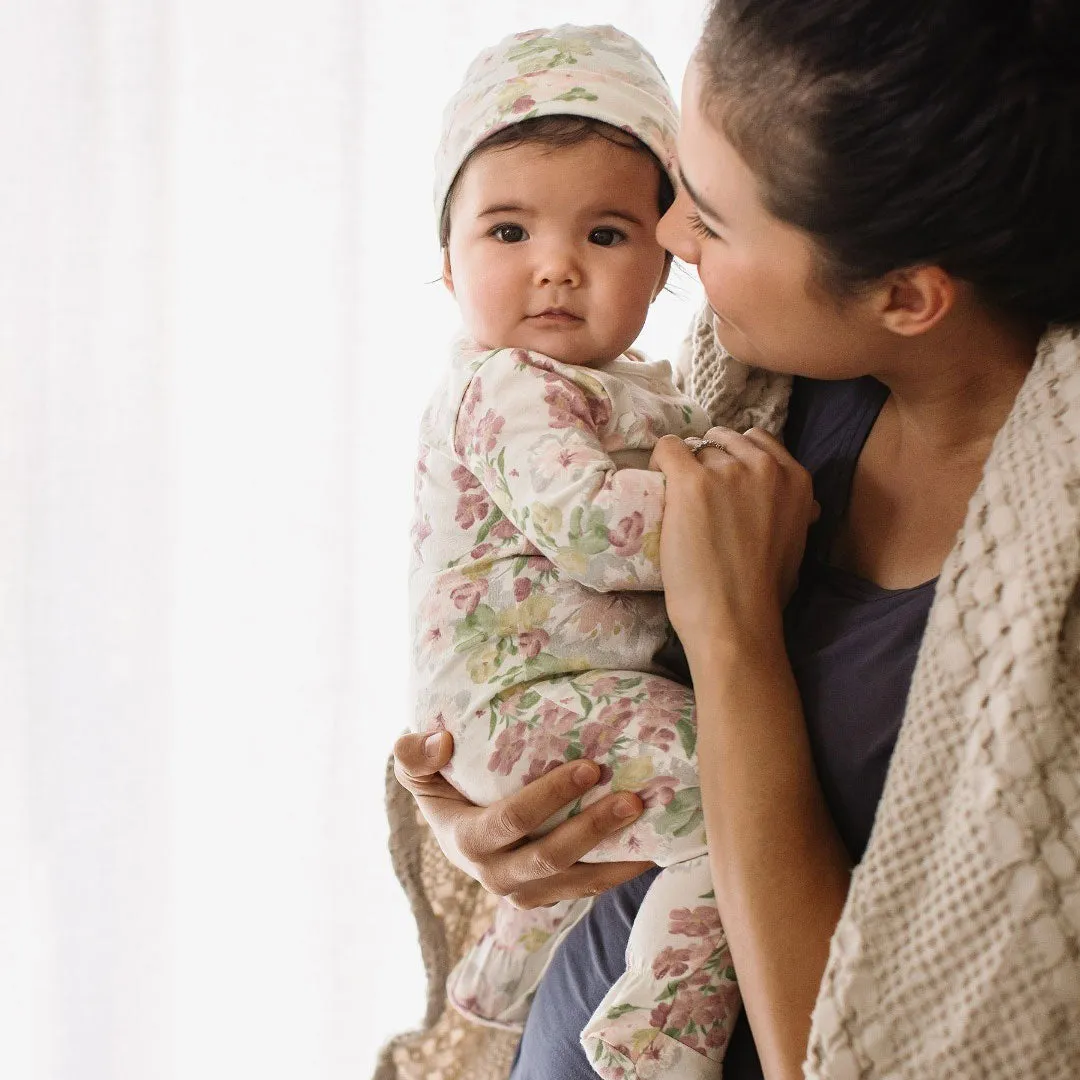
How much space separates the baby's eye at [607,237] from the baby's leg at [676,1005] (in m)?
0.61

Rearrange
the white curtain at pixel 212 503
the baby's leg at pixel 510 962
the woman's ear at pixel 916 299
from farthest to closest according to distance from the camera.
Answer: the white curtain at pixel 212 503 < the baby's leg at pixel 510 962 < the woman's ear at pixel 916 299

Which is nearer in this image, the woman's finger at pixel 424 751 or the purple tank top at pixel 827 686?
the purple tank top at pixel 827 686

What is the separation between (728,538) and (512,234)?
379 mm

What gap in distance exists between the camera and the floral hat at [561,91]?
3.92 ft

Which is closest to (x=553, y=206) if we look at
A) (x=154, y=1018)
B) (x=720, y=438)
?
(x=720, y=438)

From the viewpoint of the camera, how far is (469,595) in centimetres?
119

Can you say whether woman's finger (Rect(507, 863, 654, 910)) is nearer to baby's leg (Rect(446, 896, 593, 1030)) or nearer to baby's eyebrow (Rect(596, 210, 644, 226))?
baby's leg (Rect(446, 896, 593, 1030))

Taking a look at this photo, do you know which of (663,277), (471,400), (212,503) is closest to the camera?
(471,400)

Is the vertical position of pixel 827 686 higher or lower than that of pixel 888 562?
lower

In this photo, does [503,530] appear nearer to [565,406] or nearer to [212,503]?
[565,406]

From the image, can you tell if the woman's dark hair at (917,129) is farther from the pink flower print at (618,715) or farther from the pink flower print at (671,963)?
the pink flower print at (671,963)

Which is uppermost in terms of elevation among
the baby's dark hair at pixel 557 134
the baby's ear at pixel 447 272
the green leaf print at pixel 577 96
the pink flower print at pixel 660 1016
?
the green leaf print at pixel 577 96

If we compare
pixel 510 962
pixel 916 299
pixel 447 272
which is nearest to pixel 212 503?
pixel 447 272

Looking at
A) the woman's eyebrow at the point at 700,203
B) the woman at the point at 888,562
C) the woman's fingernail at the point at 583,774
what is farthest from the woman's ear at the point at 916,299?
the woman's fingernail at the point at 583,774
